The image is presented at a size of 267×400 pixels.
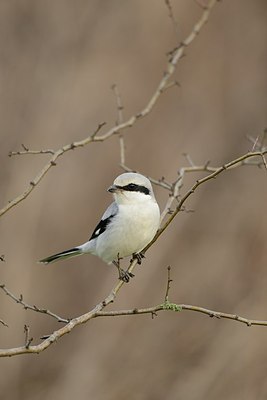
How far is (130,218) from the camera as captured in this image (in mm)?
4059

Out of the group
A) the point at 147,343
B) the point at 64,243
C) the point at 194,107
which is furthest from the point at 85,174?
the point at 147,343

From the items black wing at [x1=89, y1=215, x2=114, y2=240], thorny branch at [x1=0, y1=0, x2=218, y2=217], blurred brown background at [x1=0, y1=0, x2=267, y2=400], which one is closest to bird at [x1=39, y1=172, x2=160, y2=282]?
black wing at [x1=89, y1=215, x2=114, y2=240]

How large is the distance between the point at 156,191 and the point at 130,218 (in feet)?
11.9

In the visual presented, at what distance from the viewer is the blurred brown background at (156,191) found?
7.69 meters

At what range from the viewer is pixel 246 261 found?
8.28 meters

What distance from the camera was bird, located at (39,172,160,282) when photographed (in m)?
3.99

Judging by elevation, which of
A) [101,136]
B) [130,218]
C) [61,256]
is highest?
[101,136]

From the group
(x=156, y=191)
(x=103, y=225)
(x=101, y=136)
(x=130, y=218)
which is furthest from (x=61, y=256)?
(x=156, y=191)

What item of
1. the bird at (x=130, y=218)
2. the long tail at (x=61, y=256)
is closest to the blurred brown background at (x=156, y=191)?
the long tail at (x=61, y=256)

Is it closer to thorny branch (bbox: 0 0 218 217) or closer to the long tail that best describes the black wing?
the long tail

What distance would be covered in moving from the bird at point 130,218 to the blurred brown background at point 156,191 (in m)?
3.49

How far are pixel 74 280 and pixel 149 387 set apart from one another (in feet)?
4.24

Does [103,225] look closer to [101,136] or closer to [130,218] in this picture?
[130,218]

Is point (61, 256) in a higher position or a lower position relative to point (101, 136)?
lower
